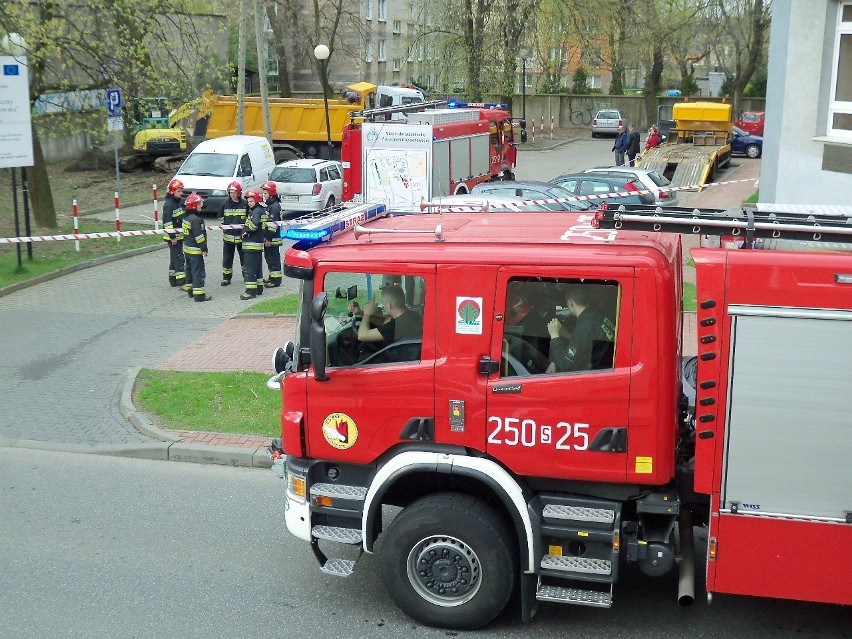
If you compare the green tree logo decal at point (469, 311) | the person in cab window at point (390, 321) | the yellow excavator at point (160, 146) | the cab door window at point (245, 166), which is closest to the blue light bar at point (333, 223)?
the person in cab window at point (390, 321)

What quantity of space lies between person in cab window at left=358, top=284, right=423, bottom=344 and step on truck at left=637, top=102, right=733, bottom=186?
24891mm

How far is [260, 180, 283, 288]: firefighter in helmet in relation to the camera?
1570 cm

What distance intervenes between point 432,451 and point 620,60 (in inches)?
1939

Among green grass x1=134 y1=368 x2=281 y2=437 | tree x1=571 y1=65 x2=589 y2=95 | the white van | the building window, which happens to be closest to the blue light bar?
green grass x1=134 y1=368 x2=281 y2=437

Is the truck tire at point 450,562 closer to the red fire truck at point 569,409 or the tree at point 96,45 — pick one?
the red fire truck at point 569,409

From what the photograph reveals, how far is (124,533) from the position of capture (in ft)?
24.3

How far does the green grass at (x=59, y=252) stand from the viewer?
16891 mm

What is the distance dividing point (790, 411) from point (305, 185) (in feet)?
64.6

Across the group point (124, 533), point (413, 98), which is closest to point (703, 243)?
point (124, 533)

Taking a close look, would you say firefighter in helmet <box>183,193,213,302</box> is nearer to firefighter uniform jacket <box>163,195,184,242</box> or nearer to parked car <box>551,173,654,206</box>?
firefighter uniform jacket <box>163,195,184,242</box>

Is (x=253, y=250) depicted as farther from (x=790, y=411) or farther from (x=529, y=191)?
(x=790, y=411)

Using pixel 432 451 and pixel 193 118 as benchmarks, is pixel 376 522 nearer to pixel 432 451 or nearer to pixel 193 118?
pixel 432 451

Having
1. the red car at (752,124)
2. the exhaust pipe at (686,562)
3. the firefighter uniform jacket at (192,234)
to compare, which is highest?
the red car at (752,124)

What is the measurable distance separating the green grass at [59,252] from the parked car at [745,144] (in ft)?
84.9
